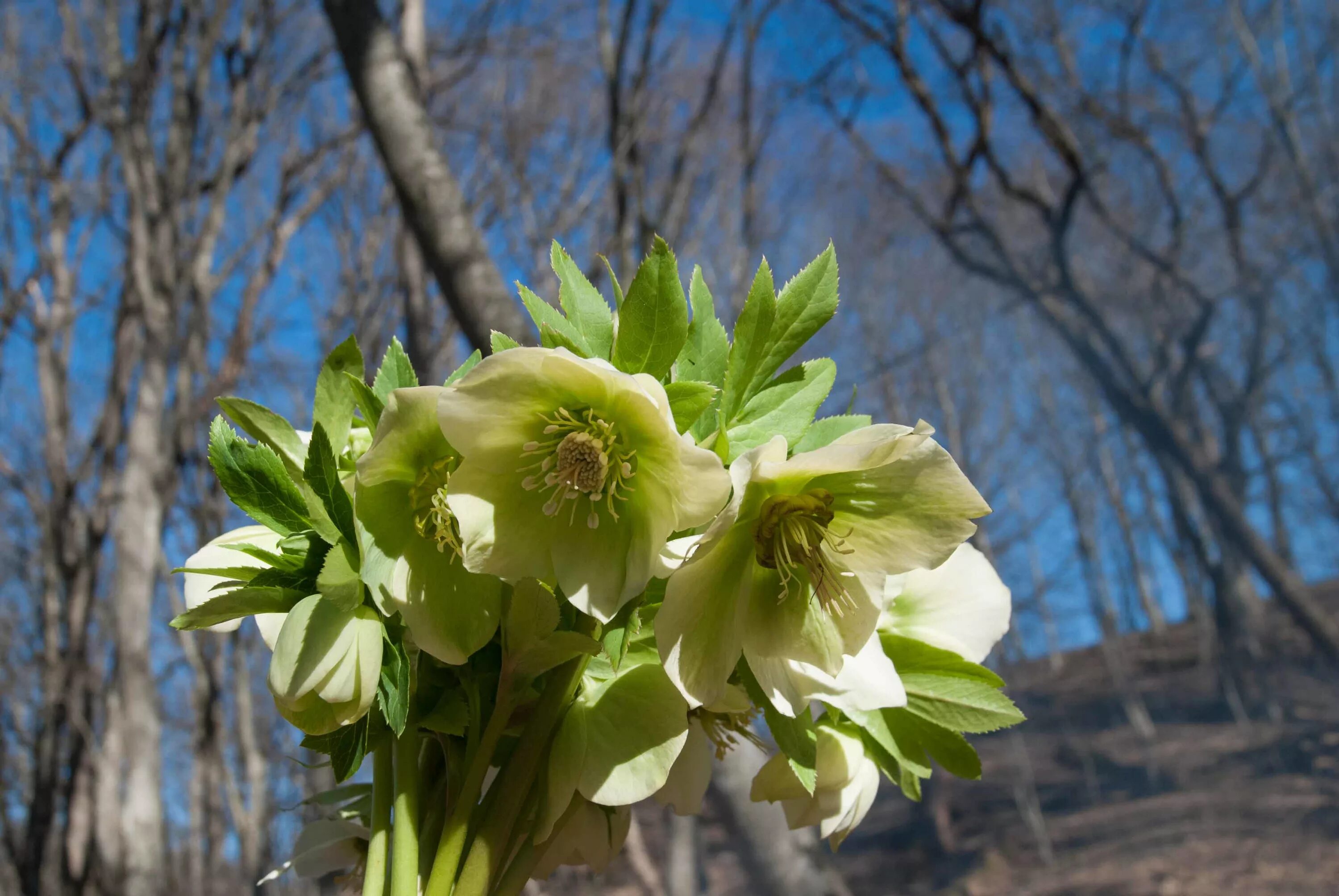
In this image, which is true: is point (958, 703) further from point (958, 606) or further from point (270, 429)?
point (270, 429)

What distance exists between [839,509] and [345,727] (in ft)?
0.66

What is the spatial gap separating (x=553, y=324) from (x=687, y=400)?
6cm

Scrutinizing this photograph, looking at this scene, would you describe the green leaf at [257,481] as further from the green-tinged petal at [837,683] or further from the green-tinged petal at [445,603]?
the green-tinged petal at [837,683]

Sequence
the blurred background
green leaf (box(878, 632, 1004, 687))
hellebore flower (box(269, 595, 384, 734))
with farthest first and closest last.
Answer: the blurred background, green leaf (box(878, 632, 1004, 687)), hellebore flower (box(269, 595, 384, 734))

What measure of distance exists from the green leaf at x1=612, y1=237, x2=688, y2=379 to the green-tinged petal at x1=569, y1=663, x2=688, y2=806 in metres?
0.12

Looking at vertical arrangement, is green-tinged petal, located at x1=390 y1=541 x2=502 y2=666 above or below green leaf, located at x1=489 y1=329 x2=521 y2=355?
below

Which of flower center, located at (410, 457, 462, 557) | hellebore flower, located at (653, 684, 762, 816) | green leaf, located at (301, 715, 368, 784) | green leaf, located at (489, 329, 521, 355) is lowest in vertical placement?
hellebore flower, located at (653, 684, 762, 816)

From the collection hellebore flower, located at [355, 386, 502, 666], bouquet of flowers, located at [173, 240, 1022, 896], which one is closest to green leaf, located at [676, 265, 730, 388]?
bouquet of flowers, located at [173, 240, 1022, 896]

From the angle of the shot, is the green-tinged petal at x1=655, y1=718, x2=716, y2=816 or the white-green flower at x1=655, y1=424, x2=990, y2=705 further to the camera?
the green-tinged petal at x1=655, y1=718, x2=716, y2=816

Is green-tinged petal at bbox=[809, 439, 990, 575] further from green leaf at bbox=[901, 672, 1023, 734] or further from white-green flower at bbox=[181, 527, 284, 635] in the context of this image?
white-green flower at bbox=[181, 527, 284, 635]

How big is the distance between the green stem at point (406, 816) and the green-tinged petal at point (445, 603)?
0.14 ft

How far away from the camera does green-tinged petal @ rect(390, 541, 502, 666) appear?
29cm

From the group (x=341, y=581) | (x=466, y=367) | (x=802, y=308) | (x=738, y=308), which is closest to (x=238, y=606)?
(x=341, y=581)

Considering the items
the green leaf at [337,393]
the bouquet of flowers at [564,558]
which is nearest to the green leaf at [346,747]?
the bouquet of flowers at [564,558]
